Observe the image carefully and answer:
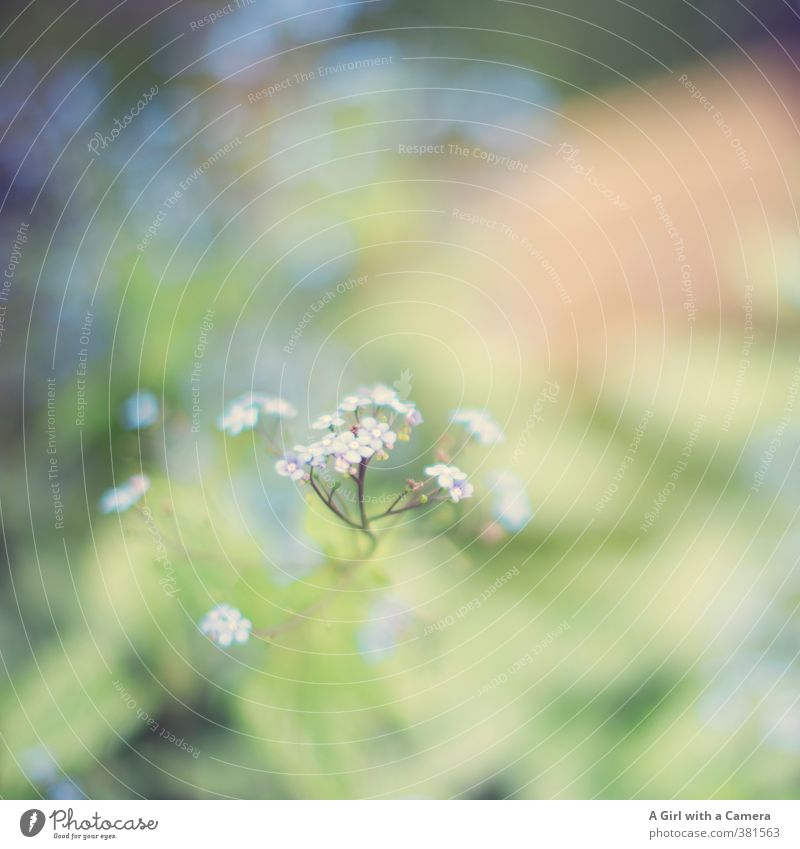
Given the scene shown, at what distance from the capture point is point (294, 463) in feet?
2.29

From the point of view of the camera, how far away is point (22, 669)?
0.71 m

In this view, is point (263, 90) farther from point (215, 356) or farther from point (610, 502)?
point (610, 502)

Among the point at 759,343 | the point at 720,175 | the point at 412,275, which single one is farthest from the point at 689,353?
the point at 412,275

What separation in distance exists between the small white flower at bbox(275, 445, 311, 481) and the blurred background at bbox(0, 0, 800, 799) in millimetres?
15

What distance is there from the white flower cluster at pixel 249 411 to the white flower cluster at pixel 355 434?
0.12ft

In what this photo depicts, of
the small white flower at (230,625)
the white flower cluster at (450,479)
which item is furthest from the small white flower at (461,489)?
the small white flower at (230,625)

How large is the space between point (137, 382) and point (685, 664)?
614mm

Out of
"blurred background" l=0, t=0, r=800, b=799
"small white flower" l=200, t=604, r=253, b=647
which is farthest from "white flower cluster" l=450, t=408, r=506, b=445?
"small white flower" l=200, t=604, r=253, b=647

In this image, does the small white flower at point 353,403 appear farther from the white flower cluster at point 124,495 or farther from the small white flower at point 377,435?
the white flower cluster at point 124,495

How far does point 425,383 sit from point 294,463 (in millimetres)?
153
